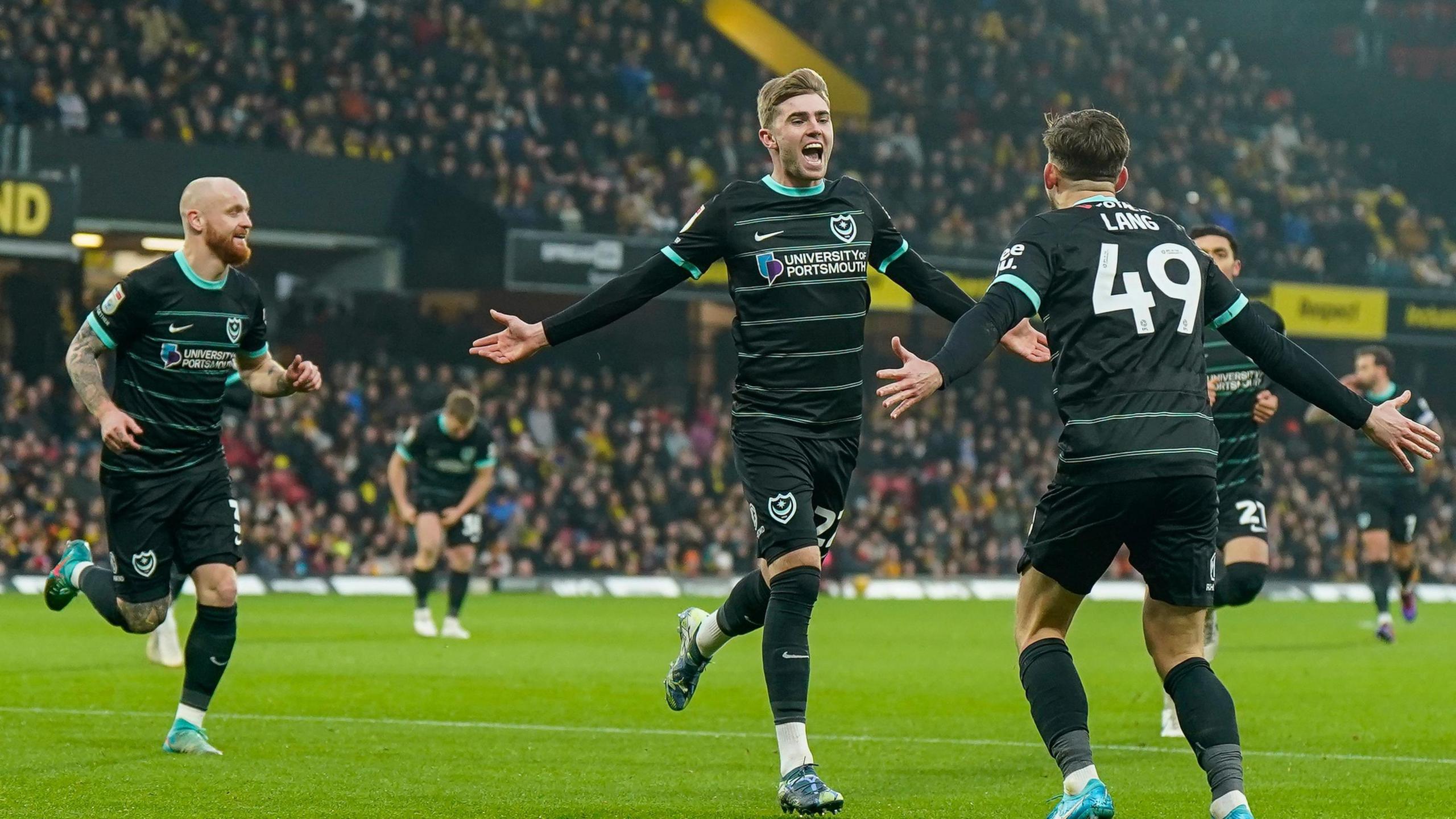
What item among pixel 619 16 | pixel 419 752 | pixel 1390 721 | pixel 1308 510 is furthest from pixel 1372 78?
pixel 419 752

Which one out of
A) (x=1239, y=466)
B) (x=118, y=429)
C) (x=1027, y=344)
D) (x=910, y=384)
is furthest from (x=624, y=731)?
(x=910, y=384)

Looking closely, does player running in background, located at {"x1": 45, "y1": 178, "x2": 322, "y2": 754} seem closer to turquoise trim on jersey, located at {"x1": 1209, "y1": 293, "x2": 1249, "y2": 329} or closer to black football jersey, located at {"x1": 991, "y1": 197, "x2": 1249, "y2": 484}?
black football jersey, located at {"x1": 991, "y1": 197, "x2": 1249, "y2": 484}

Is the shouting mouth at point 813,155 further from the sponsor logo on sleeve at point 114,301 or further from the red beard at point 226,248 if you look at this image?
the sponsor logo on sleeve at point 114,301

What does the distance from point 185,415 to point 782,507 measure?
3.14 m

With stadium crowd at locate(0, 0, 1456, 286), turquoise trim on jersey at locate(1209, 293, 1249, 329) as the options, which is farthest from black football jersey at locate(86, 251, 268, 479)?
stadium crowd at locate(0, 0, 1456, 286)

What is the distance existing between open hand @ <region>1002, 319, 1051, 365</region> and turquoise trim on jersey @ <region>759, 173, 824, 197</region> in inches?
37.7

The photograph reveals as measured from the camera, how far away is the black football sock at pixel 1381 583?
19.5 metres

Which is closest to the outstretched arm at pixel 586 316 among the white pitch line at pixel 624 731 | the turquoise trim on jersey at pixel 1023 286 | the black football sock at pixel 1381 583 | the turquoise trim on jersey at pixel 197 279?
the turquoise trim on jersey at pixel 1023 286

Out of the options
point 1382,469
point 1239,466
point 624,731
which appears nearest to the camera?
point 624,731

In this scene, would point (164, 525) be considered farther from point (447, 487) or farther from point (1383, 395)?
point (1383, 395)

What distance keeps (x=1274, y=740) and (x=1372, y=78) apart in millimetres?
38253

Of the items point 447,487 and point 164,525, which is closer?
point 164,525

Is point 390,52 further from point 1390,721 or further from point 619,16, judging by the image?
point 1390,721

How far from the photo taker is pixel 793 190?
7.76 m
